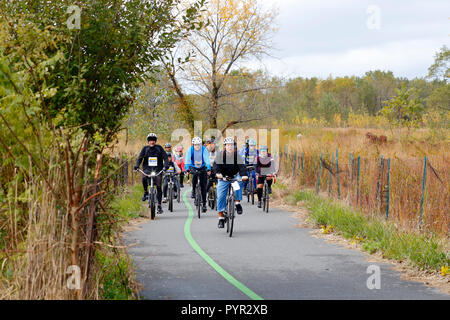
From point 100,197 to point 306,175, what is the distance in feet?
60.8

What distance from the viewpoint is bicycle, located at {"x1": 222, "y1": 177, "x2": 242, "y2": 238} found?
43.3ft

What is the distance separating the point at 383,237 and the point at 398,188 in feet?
8.60

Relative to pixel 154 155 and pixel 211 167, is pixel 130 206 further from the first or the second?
pixel 211 167

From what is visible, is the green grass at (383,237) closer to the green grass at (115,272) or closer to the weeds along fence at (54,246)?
the green grass at (115,272)

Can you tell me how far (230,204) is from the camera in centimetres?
1352

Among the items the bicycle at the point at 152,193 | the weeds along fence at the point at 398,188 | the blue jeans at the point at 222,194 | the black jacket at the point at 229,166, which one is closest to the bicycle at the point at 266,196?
the weeds along fence at the point at 398,188

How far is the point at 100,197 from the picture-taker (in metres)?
6.27

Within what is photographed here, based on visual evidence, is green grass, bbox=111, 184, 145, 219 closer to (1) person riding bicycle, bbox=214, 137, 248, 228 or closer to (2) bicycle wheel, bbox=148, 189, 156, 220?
(2) bicycle wheel, bbox=148, 189, 156, 220

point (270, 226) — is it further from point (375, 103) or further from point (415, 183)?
point (375, 103)

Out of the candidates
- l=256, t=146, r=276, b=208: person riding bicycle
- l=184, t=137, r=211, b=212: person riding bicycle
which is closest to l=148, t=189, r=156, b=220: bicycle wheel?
l=184, t=137, r=211, b=212: person riding bicycle

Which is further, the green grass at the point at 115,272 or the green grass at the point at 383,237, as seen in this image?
the green grass at the point at 383,237

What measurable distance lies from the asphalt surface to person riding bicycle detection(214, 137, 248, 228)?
580 millimetres

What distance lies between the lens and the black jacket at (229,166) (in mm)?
14157
